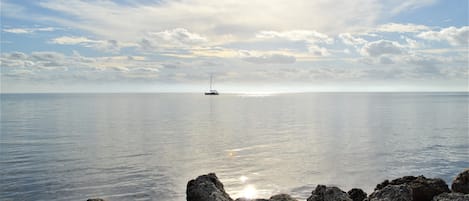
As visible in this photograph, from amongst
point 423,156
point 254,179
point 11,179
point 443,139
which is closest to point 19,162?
point 11,179

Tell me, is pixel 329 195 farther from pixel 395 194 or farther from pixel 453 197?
pixel 453 197

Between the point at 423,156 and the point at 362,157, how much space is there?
665 centimetres

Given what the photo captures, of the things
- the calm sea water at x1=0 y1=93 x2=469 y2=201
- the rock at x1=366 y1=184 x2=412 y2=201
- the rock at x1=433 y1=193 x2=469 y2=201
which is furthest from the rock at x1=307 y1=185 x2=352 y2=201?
the calm sea water at x1=0 y1=93 x2=469 y2=201

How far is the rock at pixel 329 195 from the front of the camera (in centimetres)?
1669

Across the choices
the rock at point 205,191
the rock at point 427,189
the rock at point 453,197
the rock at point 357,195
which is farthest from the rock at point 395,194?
the rock at point 205,191

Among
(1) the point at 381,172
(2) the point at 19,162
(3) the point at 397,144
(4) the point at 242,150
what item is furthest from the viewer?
(3) the point at 397,144

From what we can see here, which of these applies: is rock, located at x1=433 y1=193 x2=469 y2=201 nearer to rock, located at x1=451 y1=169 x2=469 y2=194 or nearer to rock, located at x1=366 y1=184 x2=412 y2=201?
rock, located at x1=366 y1=184 x2=412 y2=201

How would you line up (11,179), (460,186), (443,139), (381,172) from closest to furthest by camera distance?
(460,186), (11,179), (381,172), (443,139)

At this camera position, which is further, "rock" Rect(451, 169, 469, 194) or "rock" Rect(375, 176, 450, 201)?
"rock" Rect(451, 169, 469, 194)

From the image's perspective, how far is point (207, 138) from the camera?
60.4 metres

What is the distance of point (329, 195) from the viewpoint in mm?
16891

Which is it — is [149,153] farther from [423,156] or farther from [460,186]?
[460,186]

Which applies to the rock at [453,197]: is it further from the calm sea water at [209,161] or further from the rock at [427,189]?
the calm sea water at [209,161]

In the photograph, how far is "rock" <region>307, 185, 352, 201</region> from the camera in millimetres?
16688
